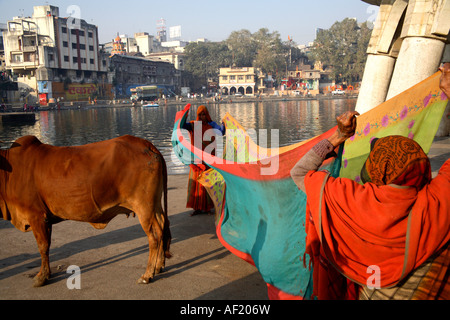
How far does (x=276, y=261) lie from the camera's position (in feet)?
10.7

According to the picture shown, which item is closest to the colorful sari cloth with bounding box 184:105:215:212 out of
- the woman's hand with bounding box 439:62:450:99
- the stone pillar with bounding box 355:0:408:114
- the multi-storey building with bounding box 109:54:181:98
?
the woman's hand with bounding box 439:62:450:99

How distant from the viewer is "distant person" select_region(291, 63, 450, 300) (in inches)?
81.9

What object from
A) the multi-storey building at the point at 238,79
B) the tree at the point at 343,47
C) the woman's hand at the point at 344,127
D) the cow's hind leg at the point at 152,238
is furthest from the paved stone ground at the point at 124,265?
the tree at the point at 343,47

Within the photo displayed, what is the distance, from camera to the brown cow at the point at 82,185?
442 cm

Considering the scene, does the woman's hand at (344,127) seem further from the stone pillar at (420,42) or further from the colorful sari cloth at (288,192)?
the stone pillar at (420,42)

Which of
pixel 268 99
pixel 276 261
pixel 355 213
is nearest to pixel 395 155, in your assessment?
pixel 355 213

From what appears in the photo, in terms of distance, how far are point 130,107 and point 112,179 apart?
187 ft

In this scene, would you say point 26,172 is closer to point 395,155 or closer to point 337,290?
point 337,290

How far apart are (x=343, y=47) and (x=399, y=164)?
89.8m

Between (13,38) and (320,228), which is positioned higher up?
(13,38)

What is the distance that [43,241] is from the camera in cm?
445

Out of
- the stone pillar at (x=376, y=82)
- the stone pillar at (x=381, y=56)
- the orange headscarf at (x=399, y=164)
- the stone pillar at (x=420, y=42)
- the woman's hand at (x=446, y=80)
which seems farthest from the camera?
the stone pillar at (x=376, y=82)

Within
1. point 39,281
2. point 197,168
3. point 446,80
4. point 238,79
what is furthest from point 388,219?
point 238,79

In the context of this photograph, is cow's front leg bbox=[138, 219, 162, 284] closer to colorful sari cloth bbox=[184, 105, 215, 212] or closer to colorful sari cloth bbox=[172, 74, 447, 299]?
colorful sari cloth bbox=[172, 74, 447, 299]
